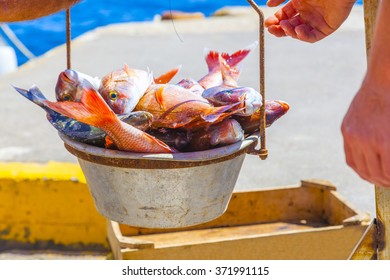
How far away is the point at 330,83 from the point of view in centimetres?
684

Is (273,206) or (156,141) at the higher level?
(156,141)

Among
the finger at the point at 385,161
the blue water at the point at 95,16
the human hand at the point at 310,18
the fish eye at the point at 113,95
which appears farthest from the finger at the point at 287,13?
the blue water at the point at 95,16

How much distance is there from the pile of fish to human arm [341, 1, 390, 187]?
567mm

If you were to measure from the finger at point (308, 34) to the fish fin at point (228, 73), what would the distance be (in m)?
0.23

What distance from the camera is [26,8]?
6.49 feet

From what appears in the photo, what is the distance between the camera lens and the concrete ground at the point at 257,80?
17.0 ft

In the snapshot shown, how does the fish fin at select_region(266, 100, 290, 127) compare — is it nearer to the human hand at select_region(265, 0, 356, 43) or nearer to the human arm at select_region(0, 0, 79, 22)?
the human hand at select_region(265, 0, 356, 43)

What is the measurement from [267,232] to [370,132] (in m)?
2.36

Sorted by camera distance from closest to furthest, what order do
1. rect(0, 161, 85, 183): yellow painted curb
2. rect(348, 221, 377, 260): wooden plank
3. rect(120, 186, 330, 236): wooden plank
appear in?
rect(348, 221, 377, 260): wooden plank
rect(120, 186, 330, 236): wooden plank
rect(0, 161, 85, 183): yellow painted curb

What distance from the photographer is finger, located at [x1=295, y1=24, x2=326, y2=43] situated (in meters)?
2.59

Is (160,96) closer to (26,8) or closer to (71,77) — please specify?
(71,77)

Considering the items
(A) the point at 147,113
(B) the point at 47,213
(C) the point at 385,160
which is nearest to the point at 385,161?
(C) the point at 385,160

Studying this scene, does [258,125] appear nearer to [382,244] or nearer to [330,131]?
[382,244]

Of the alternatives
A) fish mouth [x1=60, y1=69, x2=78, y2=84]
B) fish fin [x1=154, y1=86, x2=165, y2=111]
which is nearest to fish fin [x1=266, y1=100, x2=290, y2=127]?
fish fin [x1=154, y1=86, x2=165, y2=111]
